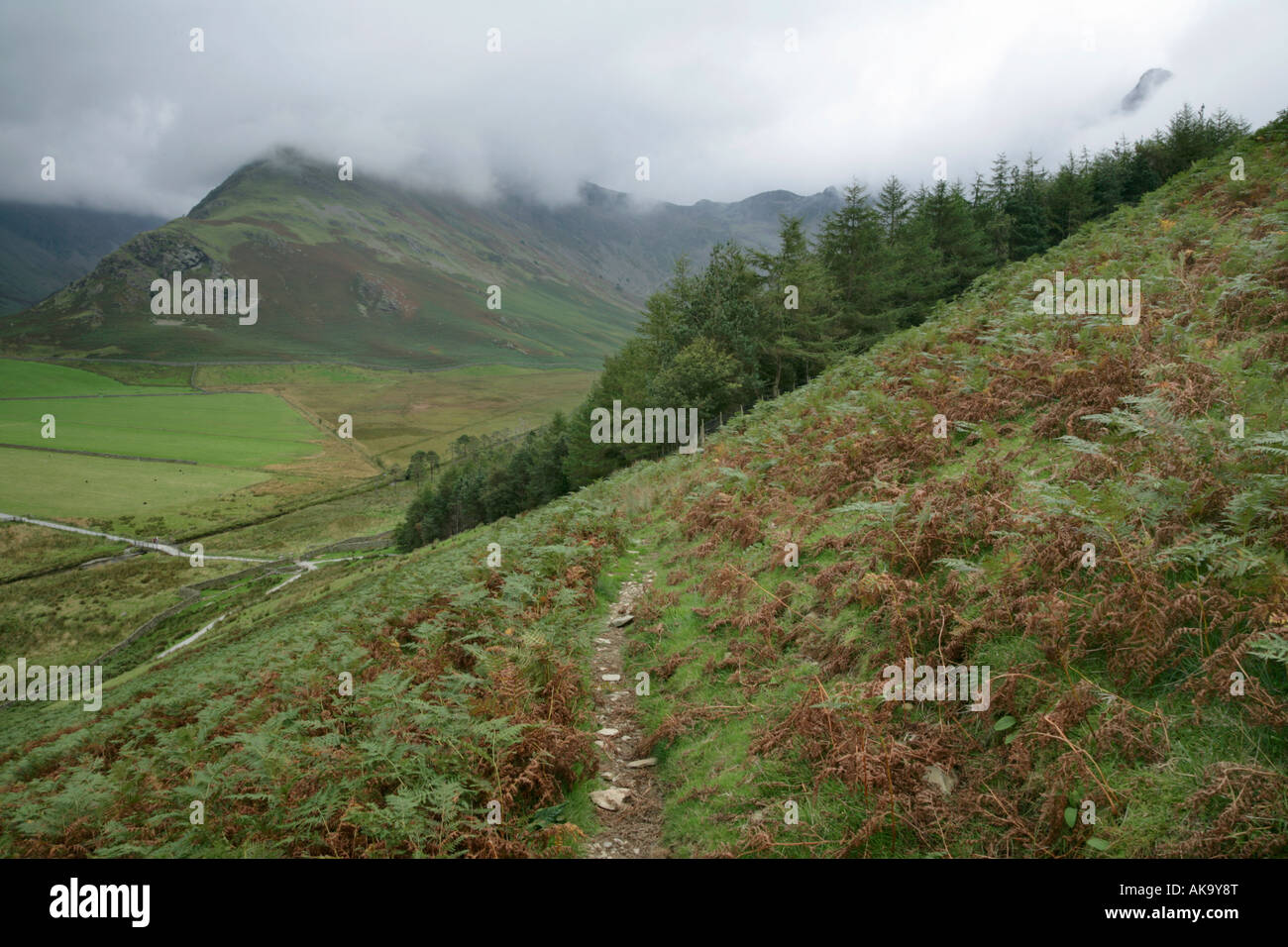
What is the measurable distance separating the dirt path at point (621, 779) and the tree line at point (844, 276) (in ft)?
92.5

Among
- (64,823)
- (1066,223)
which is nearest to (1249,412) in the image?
(64,823)

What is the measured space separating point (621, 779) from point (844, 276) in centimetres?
4287

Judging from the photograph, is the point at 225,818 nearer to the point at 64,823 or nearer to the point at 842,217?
the point at 64,823

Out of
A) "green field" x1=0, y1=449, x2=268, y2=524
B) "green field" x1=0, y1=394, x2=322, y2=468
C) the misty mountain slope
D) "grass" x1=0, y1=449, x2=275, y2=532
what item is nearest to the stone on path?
the misty mountain slope

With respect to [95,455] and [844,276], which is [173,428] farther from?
[844,276]

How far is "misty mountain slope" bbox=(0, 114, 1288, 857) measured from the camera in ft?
14.0

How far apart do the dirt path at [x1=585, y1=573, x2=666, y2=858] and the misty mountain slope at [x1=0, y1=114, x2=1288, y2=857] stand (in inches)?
7.2

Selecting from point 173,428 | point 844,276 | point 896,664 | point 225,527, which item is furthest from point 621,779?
point 173,428

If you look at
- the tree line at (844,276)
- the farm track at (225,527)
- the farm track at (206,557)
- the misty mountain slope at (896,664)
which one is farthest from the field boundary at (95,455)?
the misty mountain slope at (896,664)

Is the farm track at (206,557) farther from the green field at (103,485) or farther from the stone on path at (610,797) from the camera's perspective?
the stone on path at (610,797)

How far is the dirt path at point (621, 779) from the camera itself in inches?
217

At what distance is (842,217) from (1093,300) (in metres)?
32.1

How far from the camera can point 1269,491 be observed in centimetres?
501

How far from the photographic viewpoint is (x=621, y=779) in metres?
6.45
